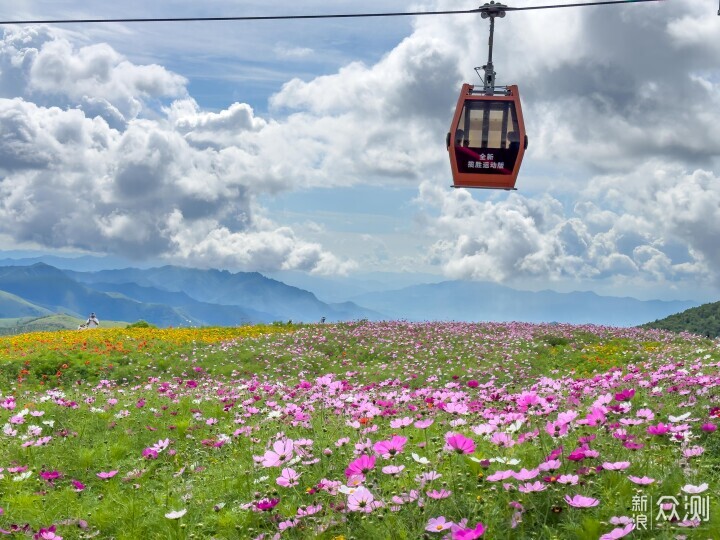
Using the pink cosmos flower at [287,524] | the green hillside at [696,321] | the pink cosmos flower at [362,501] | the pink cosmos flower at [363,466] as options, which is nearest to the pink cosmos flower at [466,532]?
the pink cosmos flower at [362,501]

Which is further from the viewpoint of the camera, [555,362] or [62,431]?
[555,362]

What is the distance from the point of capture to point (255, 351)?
22.0 meters

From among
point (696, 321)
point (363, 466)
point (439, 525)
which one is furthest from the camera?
point (696, 321)

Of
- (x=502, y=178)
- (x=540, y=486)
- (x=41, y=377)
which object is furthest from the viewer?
(x=41, y=377)

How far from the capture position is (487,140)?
41.4 ft

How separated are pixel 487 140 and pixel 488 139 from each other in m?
0.03

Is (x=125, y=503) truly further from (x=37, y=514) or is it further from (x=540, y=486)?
(x=540, y=486)

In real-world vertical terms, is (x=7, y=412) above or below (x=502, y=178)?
below

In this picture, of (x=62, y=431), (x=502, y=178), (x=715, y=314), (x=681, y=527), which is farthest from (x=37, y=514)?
(x=715, y=314)

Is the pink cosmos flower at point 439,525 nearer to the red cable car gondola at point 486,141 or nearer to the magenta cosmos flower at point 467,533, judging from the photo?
the magenta cosmos flower at point 467,533

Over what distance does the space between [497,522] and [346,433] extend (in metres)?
2.86

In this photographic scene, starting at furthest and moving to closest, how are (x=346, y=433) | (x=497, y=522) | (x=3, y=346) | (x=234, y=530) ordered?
1. (x=3, y=346)
2. (x=346, y=433)
3. (x=234, y=530)
4. (x=497, y=522)

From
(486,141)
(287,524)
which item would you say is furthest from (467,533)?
(486,141)

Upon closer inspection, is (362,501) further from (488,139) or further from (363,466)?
(488,139)
